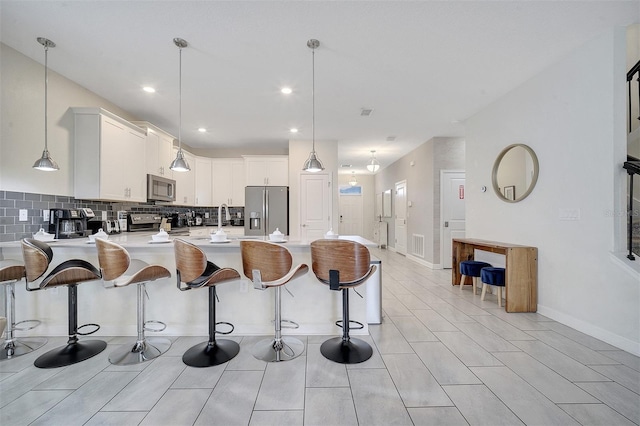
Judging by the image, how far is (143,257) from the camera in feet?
8.87

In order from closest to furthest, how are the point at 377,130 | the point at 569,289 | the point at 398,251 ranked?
the point at 569,289 → the point at 377,130 → the point at 398,251

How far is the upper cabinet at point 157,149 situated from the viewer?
4.23 metres

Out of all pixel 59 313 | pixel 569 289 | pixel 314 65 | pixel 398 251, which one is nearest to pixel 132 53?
pixel 314 65

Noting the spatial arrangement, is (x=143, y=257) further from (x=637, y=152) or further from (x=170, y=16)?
(x=637, y=152)

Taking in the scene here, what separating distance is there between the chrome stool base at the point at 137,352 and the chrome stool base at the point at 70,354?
19cm

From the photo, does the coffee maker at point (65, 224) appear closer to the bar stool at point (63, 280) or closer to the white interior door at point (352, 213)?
the bar stool at point (63, 280)

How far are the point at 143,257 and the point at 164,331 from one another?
75 cm

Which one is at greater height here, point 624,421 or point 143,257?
point 143,257

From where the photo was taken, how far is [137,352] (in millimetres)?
2264

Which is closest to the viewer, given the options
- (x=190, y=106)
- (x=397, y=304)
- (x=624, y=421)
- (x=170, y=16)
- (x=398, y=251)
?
(x=624, y=421)

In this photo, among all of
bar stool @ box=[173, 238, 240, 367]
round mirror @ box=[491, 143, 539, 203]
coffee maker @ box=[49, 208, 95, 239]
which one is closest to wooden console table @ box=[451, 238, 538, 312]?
round mirror @ box=[491, 143, 539, 203]

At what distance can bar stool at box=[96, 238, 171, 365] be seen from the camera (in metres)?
2.14

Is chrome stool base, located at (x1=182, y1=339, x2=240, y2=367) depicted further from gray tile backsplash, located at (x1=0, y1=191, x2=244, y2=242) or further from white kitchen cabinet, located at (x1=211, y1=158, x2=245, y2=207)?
white kitchen cabinet, located at (x1=211, y1=158, x2=245, y2=207)

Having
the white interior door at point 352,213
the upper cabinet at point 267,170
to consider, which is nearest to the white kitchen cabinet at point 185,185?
the upper cabinet at point 267,170
